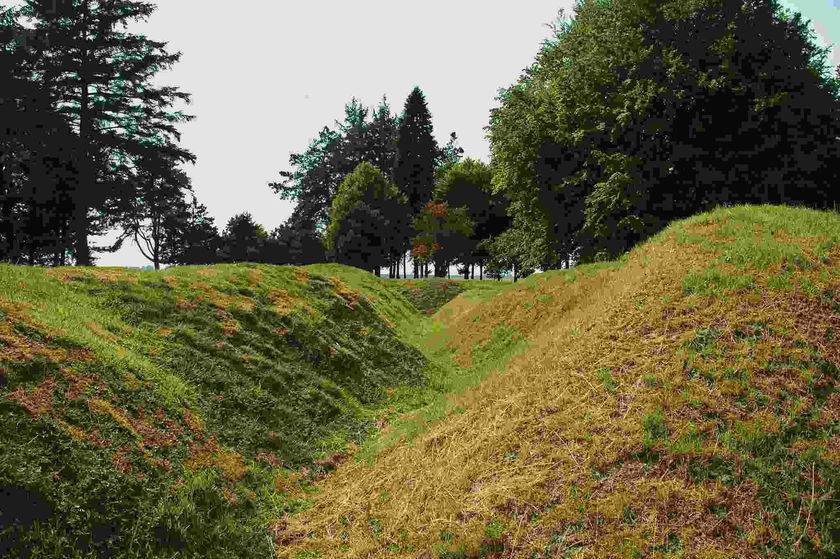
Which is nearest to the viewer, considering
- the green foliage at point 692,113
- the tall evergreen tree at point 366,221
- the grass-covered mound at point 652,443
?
the grass-covered mound at point 652,443

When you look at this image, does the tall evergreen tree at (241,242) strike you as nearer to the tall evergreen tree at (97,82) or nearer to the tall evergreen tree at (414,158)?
the tall evergreen tree at (414,158)

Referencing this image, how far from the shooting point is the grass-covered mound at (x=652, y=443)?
5.03m

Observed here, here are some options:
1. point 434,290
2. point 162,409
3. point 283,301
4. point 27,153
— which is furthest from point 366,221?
point 162,409

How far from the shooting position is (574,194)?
80.2 feet

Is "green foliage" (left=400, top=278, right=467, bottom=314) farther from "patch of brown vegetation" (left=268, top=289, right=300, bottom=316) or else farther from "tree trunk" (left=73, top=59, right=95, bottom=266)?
"tree trunk" (left=73, top=59, right=95, bottom=266)

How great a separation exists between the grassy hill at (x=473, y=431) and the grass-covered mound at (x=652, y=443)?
29 millimetres

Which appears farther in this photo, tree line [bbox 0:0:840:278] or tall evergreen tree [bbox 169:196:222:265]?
tall evergreen tree [bbox 169:196:222:265]

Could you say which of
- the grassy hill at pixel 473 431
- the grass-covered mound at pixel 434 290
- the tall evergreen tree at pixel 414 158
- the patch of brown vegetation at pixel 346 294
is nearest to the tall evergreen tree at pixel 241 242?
the tall evergreen tree at pixel 414 158

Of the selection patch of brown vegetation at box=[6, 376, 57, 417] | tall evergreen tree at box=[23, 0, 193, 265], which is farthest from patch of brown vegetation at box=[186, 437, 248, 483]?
tall evergreen tree at box=[23, 0, 193, 265]

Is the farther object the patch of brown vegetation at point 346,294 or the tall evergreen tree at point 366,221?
the tall evergreen tree at point 366,221

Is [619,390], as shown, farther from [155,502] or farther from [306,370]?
[306,370]

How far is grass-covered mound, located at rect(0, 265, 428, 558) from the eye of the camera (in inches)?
208

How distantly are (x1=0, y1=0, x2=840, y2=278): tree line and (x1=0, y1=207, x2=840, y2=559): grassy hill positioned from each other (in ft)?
33.1

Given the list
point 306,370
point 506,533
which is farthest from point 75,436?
point 306,370
